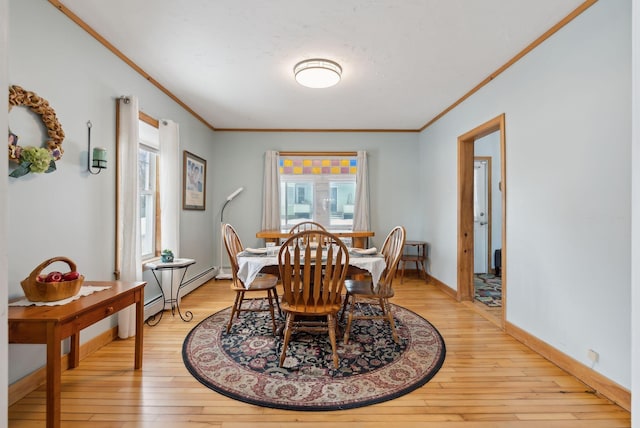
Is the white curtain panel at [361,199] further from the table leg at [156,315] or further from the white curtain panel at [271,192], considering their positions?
the table leg at [156,315]

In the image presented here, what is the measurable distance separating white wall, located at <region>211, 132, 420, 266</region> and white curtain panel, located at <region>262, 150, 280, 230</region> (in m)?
0.14

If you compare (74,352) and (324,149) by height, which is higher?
(324,149)

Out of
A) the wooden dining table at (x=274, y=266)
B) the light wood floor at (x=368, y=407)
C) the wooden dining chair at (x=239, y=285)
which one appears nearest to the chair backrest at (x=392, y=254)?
the wooden dining table at (x=274, y=266)

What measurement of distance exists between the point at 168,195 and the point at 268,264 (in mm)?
1644

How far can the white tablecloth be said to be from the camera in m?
2.17

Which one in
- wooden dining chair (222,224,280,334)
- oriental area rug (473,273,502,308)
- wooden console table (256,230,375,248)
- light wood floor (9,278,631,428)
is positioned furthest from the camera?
wooden console table (256,230,375,248)

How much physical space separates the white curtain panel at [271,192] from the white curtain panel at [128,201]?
2353 mm

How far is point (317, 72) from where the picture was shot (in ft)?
8.30

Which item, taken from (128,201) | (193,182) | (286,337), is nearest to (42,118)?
(128,201)

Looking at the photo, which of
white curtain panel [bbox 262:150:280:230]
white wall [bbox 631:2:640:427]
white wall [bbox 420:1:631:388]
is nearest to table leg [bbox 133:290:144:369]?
white wall [bbox 631:2:640:427]

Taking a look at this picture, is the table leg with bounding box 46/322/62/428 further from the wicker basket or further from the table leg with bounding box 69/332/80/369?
the table leg with bounding box 69/332/80/369

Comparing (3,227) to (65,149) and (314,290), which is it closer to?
(314,290)

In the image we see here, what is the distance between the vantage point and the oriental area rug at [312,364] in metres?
1.67

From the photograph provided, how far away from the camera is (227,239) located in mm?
2482
